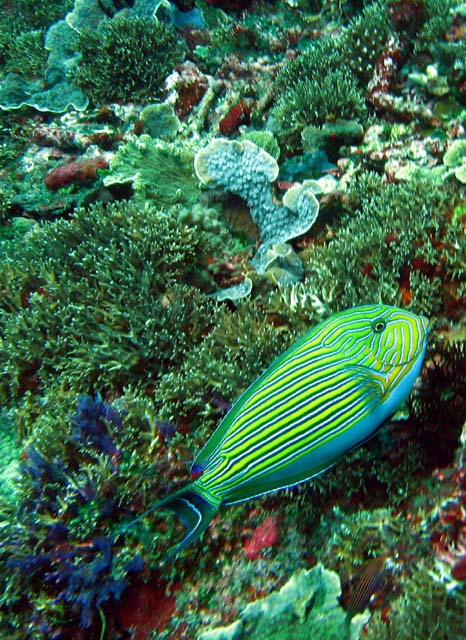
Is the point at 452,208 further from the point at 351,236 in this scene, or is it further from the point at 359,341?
the point at 359,341

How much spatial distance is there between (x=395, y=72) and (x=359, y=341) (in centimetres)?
545

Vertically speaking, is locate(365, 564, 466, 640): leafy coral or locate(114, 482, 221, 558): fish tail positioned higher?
locate(114, 482, 221, 558): fish tail

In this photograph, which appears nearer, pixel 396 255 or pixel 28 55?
pixel 396 255

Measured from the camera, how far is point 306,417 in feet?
6.33

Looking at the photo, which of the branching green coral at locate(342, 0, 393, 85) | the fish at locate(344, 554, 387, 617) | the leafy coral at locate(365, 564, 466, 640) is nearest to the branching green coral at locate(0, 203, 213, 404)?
the fish at locate(344, 554, 387, 617)

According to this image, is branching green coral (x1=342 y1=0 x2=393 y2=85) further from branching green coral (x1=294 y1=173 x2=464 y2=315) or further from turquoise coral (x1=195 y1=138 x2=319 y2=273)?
branching green coral (x1=294 y1=173 x2=464 y2=315)

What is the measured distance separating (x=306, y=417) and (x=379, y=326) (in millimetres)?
530

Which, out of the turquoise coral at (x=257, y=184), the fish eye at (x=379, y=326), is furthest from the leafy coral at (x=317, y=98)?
the fish eye at (x=379, y=326)

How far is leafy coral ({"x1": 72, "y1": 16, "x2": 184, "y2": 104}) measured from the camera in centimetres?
783

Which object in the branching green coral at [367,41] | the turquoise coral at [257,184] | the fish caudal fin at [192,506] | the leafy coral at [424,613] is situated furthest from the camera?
the branching green coral at [367,41]

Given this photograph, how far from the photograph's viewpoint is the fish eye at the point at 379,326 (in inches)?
78.1

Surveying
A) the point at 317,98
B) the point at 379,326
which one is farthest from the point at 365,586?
the point at 317,98

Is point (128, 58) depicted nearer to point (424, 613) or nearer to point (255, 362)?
point (255, 362)

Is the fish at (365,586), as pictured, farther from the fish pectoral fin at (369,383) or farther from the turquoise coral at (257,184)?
the turquoise coral at (257,184)
